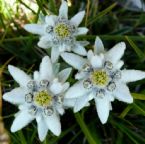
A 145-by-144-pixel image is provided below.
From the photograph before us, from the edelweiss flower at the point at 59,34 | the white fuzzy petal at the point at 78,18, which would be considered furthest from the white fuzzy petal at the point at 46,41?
the white fuzzy petal at the point at 78,18

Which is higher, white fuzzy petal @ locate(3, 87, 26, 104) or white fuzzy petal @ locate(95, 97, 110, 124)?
white fuzzy petal @ locate(3, 87, 26, 104)

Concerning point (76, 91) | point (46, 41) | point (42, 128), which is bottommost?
point (42, 128)

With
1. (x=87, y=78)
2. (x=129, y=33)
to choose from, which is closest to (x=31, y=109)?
(x=87, y=78)

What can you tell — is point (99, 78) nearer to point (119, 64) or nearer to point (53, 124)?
point (119, 64)

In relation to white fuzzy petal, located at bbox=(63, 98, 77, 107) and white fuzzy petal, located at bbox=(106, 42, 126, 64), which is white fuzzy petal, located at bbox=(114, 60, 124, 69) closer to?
white fuzzy petal, located at bbox=(106, 42, 126, 64)

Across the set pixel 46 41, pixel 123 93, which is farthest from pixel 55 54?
pixel 123 93

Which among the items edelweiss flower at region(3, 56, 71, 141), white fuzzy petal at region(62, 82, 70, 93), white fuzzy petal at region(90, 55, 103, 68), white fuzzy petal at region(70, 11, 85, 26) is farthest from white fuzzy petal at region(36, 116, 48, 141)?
white fuzzy petal at region(70, 11, 85, 26)
